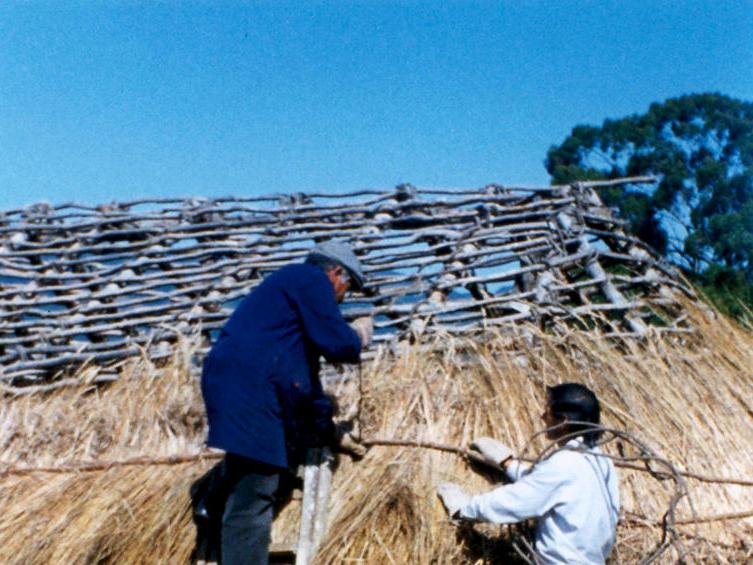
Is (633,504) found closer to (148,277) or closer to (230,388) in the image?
(230,388)

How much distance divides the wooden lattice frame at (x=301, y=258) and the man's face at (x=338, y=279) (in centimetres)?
119

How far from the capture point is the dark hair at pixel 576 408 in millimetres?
3008

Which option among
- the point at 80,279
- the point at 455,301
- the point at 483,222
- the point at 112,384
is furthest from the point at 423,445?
the point at 80,279

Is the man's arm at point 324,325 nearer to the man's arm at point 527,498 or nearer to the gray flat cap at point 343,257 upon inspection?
the gray flat cap at point 343,257

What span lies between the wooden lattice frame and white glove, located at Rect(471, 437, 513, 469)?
1.11m

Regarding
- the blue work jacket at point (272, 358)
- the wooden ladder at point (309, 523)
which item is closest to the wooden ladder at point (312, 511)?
the wooden ladder at point (309, 523)

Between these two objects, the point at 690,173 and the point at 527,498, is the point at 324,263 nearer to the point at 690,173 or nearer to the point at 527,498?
the point at 527,498

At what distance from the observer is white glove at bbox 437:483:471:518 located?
10.3ft

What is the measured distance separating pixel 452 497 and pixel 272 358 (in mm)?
904

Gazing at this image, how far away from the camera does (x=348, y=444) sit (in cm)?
343

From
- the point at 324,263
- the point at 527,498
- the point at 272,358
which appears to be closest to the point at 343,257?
the point at 324,263

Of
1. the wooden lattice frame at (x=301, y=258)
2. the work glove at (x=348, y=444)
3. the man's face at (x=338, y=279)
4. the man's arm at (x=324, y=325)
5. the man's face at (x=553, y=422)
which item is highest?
the wooden lattice frame at (x=301, y=258)

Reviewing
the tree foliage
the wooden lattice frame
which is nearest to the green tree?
the tree foliage

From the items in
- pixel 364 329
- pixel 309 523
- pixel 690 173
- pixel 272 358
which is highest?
pixel 690 173
